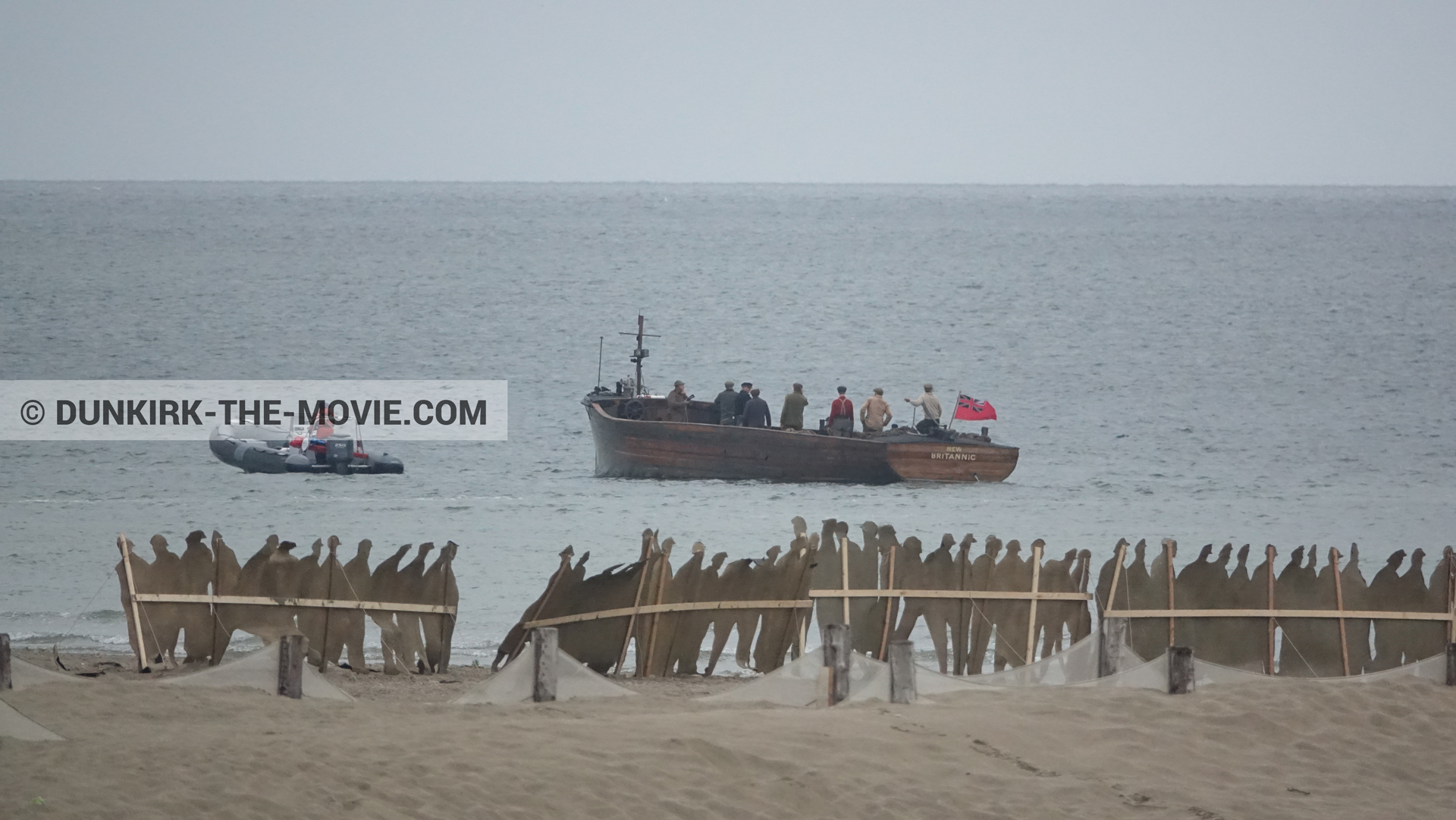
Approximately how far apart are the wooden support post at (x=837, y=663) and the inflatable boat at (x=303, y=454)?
28800mm

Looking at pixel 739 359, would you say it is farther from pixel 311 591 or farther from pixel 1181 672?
pixel 1181 672

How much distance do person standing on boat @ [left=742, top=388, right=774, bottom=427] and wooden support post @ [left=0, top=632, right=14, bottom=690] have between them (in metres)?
25.5

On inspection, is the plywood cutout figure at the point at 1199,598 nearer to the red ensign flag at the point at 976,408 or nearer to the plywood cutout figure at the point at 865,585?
the plywood cutout figure at the point at 865,585

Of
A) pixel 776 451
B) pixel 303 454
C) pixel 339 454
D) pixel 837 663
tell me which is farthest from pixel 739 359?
pixel 837 663

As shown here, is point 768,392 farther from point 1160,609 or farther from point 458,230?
point 458,230

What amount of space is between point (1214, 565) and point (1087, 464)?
3218 centimetres

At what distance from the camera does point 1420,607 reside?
14.6 m

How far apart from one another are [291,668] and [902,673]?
14.2 feet

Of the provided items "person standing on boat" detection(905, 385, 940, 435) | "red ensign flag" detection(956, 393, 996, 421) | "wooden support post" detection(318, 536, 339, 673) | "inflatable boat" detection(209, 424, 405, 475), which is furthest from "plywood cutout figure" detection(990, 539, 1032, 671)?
"inflatable boat" detection(209, 424, 405, 475)

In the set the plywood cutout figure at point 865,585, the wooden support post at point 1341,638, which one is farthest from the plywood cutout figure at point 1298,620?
the plywood cutout figure at point 865,585

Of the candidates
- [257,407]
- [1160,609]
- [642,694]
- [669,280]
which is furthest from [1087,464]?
[669,280]

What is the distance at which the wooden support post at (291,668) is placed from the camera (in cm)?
1155

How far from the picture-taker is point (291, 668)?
11555mm

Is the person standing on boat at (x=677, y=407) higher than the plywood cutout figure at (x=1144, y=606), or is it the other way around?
the person standing on boat at (x=677, y=407)
